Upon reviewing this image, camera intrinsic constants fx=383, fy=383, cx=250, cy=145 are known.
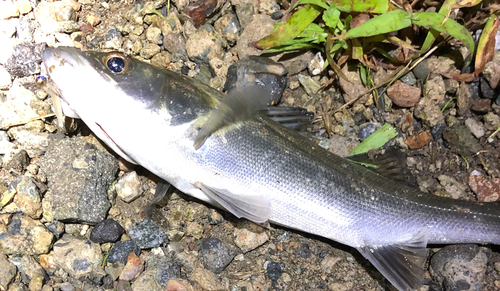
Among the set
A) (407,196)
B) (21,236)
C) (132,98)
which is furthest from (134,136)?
(407,196)

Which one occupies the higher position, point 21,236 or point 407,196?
point 407,196

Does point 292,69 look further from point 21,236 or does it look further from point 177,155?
point 21,236

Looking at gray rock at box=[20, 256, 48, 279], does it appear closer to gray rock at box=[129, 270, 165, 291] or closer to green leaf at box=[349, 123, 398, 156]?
gray rock at box=[129, 270, 165, 291]

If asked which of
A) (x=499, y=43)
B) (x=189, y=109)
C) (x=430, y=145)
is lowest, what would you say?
(x=430, y=145)

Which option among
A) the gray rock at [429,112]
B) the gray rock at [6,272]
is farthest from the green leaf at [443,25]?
the gray rock at [6,272]

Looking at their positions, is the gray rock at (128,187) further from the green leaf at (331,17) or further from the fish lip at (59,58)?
the green leaf at (331,17)

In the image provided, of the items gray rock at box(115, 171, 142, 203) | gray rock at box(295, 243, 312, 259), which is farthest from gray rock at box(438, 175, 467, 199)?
gray rock at box(115, 171, 142, 203)

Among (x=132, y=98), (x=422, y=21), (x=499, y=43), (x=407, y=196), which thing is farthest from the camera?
(x=499, y=43)
